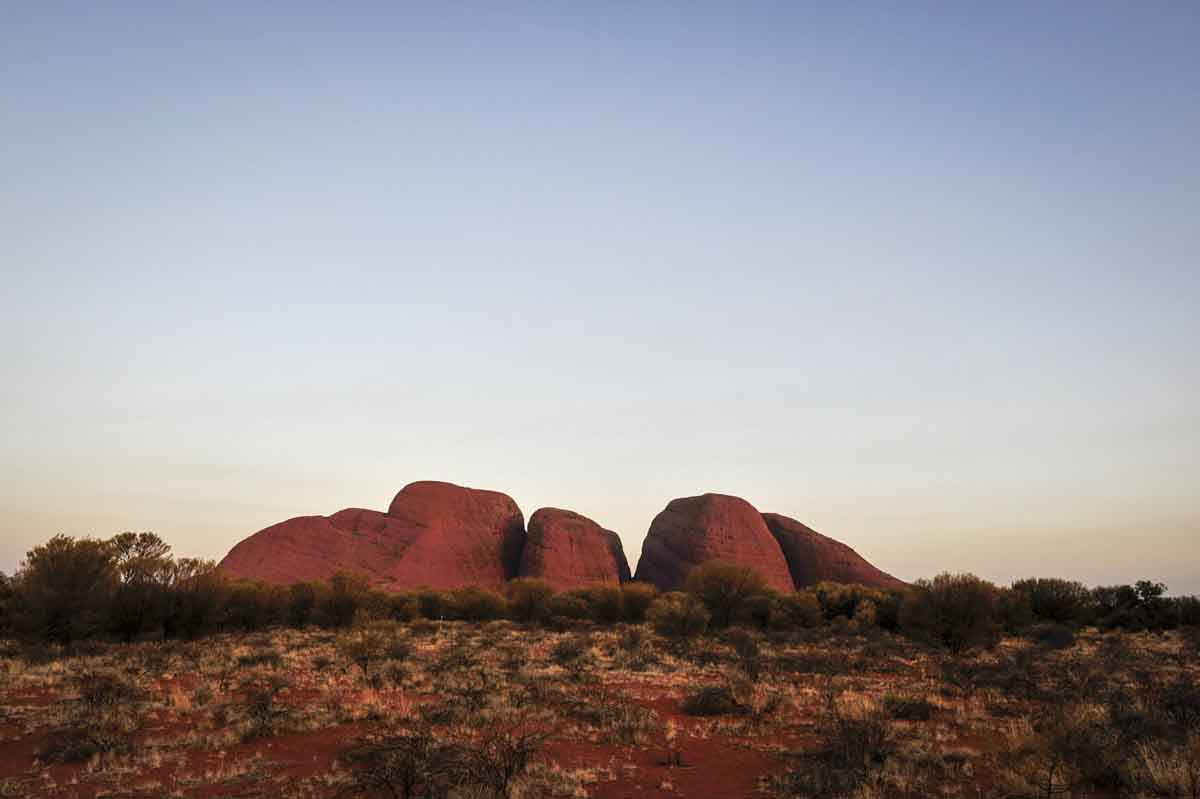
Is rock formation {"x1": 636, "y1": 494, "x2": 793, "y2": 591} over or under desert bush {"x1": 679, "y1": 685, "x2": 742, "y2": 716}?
over

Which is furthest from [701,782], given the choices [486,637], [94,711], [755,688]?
[486,637]

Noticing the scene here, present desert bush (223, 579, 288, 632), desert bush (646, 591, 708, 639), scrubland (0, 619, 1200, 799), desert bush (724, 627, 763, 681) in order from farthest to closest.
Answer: desert bush (223, 579, 288, 632), desert bush (646, 591, 708, 639), desert bush (724, 627, 763, 681), scrubland (0, 619, 1200, 799)

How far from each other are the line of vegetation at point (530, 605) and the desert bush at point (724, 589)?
64 mm

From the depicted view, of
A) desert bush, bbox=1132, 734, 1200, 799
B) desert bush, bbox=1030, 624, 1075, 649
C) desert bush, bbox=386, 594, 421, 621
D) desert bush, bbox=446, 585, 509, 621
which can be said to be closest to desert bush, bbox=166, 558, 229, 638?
desert bush, bbox=386, 594, 421, 621

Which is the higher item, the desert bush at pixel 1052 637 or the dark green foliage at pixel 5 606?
the dark green foliage at pixel 5 606

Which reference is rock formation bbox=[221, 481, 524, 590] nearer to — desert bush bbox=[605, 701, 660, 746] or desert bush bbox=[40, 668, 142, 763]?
desert bush bbox=[40, 668, 142, 763]

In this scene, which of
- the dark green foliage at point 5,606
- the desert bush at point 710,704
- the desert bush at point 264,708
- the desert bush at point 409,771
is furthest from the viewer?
the dark green foliage at point 5,606

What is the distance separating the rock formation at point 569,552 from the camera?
2322 inches

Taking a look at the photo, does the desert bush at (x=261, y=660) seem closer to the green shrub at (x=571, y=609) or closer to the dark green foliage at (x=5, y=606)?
the dark green foliage at (x=5, y=606)

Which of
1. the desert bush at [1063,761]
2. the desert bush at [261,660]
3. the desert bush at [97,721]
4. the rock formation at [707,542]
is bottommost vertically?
the desert bush at [261,660]

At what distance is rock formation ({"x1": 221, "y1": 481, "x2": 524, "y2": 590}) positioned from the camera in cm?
5453

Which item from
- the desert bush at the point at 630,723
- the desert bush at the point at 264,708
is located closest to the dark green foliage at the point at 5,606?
the desert bush at the point at 264,708

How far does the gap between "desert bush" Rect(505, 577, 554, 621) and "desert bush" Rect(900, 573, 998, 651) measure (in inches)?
825

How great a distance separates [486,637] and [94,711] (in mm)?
17406
